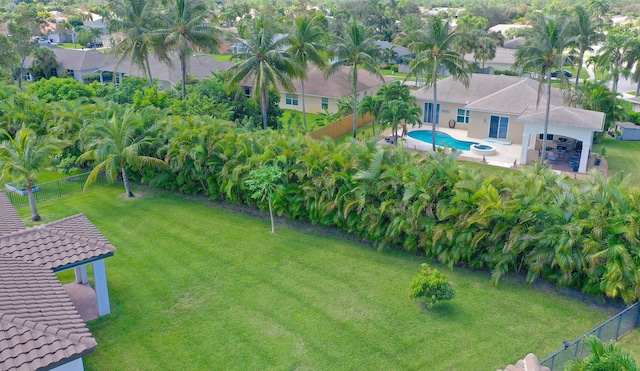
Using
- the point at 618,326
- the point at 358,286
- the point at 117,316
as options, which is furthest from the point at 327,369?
the point at 618,326

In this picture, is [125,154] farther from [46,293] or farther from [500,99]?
[500,99]

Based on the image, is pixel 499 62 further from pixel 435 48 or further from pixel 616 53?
pixel 435 48

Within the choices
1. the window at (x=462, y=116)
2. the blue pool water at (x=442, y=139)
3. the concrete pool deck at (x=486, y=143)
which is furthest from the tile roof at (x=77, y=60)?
the window at (x=462, y=116)

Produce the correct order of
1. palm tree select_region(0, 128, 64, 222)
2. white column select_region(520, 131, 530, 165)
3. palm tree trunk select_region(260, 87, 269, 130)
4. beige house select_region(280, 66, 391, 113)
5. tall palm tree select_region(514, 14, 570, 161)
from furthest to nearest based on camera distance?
beige house select_region(280, 66, 391, 113) → white column select_region(520, 131, 530, 165) → palm tree trunk select_region(260, 87, 269, 130) → tall palm tree select_region(514, 14, 570, 161) → palm tree select_region(0, 128, 64, 222)

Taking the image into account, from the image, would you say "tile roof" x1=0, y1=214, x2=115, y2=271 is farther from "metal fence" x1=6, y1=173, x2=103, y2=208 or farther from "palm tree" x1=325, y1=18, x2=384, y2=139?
"palm tree" x1=325, y1=18, x2=384, y2=139

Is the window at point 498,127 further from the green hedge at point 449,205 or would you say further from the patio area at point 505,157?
the green hedge at point 449,205

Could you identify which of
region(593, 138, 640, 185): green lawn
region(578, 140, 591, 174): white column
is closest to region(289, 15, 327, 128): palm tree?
region(578, 140, 591, 174): white column

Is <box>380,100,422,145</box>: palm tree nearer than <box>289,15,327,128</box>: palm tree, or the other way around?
<box>380,100,422,145</box>: palm tree
